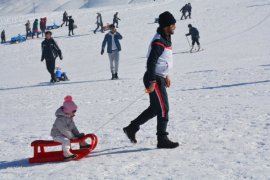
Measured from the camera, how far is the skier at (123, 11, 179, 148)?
213 inches

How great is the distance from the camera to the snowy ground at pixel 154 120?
4918 millimetres

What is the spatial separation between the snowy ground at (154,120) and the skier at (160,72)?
0.35 m

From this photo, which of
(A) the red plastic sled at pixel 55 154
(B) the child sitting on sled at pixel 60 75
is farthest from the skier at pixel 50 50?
(A) the red plastic sled at pixel 55 154

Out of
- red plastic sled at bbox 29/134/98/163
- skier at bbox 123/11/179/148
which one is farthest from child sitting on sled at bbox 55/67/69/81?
skier at bbox 123/11/179/148

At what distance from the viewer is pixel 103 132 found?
23.0 ft

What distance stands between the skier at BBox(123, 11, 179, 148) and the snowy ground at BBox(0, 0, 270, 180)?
0.35 meters

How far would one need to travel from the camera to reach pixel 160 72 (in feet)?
18.3

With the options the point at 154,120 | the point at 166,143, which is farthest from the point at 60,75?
the point at 166,143

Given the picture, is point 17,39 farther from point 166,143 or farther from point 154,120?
point 166,143

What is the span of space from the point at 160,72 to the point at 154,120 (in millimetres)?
2201

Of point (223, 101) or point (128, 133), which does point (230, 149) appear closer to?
point (128, 133)

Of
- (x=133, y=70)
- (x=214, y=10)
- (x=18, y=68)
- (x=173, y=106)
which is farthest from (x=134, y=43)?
(x=173, y=106)

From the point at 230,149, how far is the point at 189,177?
105 cm

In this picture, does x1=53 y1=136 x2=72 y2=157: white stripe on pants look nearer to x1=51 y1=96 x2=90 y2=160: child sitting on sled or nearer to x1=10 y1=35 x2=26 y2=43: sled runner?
x1=51 y1=96 x2=90 y2=160: child sitting on sled
